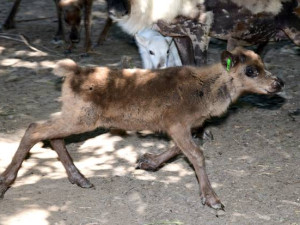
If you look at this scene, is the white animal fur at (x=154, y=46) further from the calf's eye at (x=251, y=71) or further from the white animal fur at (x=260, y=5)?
the calf's eye at (x=251, y=71)

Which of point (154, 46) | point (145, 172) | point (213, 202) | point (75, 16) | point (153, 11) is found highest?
point (153, 11)

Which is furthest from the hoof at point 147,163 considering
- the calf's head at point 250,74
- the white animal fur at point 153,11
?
the white animal fur at point 153,11

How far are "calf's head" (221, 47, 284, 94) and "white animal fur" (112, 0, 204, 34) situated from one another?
4.01 ft

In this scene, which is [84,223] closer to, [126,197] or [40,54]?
[126,197]

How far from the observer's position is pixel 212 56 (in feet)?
32.6

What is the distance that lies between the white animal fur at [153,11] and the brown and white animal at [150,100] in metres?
1.18

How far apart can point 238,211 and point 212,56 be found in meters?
4.64

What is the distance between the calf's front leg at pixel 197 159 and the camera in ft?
18.5

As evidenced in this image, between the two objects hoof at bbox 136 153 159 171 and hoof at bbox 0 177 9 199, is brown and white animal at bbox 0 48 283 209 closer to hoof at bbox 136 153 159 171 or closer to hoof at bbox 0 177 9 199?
hoof at bbox 0 177 9 199

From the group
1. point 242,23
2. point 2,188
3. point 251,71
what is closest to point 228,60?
point 251,71

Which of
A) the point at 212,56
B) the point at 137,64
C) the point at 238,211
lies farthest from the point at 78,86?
the point at 212,56

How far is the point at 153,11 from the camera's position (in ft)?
23.7

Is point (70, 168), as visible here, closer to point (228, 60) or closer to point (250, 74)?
point (228, 60)

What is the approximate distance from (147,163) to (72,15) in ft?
13.6
